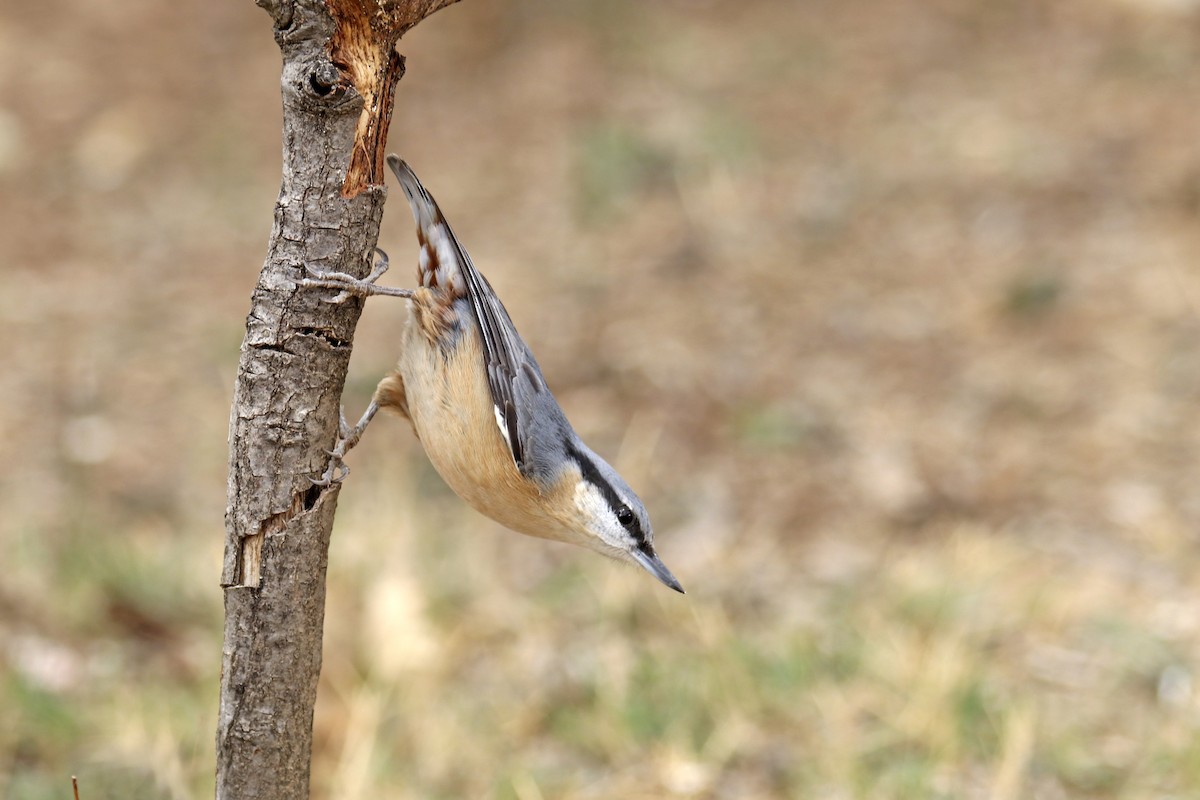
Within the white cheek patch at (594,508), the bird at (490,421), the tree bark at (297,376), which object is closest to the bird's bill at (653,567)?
the bird at (490,421)

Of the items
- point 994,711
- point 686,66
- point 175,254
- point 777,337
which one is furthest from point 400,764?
point 686,66

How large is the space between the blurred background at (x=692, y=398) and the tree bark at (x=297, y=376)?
120 centimetres

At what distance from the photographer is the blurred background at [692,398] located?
3.83 meters

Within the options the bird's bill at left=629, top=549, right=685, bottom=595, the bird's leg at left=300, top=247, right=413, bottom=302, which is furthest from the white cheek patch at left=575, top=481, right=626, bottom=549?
the bird's leg at left=300, top=247, right=413, bottom=302

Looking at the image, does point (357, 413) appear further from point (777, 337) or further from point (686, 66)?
point (686, 66)

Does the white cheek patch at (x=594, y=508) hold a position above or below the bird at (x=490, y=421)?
below

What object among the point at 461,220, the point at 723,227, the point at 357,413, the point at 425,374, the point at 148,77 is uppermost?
the point at 148,77

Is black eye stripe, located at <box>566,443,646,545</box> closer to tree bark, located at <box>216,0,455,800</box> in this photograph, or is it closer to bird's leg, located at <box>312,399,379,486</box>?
bird's leg, located at <box>312,399,379,486</box>

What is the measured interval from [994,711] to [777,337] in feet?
8.71

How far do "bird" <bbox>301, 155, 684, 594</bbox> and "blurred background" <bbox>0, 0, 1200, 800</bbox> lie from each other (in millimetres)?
1024

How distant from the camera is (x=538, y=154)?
25.8ft

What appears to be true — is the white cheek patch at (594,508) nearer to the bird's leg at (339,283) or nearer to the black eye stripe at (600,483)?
the black eye stripe at (600,483)

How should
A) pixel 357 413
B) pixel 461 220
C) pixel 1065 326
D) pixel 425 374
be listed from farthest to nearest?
1. pixel 461 220
2. pixel 1065 326
3. pixel 357 413
4. pixel 425 374

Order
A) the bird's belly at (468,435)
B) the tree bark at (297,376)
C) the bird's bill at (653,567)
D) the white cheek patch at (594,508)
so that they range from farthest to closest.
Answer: the bird's bill at (653,567), the white cheek patch at (594,508), the bird's belly at (468,435), the tree bark at (297,376)
